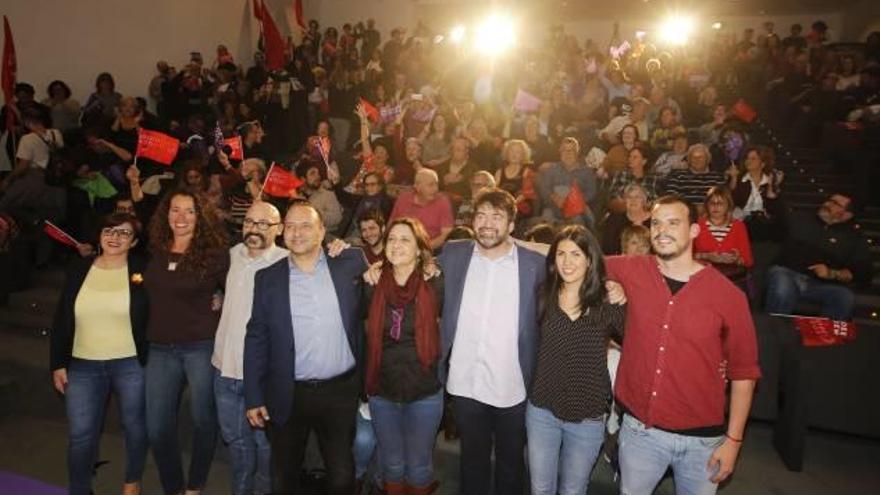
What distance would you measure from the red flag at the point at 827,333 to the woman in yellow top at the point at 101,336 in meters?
4.44

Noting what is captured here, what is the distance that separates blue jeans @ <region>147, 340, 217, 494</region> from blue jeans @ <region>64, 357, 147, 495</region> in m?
0.09

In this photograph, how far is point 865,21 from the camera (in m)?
14.1

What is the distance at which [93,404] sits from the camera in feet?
12.0

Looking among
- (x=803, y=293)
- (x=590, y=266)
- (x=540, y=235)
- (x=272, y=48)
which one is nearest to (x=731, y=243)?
(x=803, y=293)

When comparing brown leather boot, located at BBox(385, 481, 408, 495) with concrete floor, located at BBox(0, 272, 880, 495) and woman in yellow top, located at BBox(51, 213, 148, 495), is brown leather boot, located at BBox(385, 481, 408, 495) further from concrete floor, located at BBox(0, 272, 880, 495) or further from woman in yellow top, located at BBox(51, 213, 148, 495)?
woman in yellow top, located at BBox(51, 213, 148, 495)

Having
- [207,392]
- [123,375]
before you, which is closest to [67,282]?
[123,375]

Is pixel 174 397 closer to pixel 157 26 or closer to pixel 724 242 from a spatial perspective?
pixel 724 242

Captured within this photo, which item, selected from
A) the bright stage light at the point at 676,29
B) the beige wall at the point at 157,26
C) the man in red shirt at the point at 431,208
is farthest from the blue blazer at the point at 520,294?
the bright stage light at the point at 676,29

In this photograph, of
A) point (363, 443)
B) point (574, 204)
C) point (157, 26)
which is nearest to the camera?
point (363, 443)

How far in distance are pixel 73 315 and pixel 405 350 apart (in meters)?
1.94

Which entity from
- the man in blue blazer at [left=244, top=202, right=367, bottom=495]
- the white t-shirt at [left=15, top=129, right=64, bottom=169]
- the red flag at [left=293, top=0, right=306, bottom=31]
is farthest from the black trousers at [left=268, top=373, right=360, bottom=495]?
the red flag at [left=293, top=0, right=306, bottom=31]

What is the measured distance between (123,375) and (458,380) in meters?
1.98

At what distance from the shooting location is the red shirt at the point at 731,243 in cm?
523

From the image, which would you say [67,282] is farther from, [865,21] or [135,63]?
[865,21]
